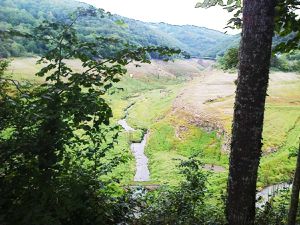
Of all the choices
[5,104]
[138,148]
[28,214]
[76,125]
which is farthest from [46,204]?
[138,148]

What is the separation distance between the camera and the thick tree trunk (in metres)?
4.88

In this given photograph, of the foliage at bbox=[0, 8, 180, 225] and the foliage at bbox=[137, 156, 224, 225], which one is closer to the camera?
the foliage at bbox=[0, 8, 180, 225]

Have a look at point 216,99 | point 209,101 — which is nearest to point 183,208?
point 209,101

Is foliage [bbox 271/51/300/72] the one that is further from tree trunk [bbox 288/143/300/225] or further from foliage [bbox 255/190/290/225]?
foliage [bbox 255/190/290/225]

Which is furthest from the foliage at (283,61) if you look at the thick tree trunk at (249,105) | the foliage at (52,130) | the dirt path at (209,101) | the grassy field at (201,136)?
the dirt path at (209,101)

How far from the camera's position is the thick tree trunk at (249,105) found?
4.88 metres

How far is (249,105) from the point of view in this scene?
16.3 feet

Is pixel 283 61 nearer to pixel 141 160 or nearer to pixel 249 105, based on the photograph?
pixel 141 160

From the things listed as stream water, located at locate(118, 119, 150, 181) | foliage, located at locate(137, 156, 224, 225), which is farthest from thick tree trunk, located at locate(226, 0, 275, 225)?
stream water, located at locate(118, 119, 150, 181)

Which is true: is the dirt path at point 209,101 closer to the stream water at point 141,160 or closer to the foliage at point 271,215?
the stream water at point 141,160

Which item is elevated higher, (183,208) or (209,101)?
(183,208)

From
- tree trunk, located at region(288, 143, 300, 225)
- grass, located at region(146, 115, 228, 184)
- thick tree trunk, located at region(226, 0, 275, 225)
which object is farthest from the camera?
grass, located at region(146, 115, 228, 184)

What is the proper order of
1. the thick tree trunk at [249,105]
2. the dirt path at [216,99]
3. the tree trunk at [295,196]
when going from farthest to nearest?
the dirt path at [216,99] → the tree trunk at [295,196] → the thick tree trunk at [249,105]

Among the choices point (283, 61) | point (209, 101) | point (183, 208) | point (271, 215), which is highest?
point (283, 61)
